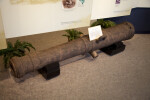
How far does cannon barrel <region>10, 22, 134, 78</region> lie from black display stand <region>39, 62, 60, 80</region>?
0.06 meters

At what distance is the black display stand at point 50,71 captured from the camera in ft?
6.98

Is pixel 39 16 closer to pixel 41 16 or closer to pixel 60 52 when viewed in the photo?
pixel 41 16

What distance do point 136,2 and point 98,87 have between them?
226cm

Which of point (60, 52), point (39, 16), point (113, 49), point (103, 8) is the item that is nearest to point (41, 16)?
point (39, 16)

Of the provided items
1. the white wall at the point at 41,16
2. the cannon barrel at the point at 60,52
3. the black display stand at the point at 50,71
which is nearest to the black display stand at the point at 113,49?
the cannon barrel at the point at 60,52

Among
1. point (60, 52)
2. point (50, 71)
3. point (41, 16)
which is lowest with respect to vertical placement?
point (50, 71)

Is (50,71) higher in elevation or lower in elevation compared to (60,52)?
lower

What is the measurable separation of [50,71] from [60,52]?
0.30 meters

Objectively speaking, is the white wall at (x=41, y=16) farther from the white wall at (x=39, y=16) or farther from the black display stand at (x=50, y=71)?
the black display stand at (x=50, y=71)

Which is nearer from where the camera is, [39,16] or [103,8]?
[39,16]

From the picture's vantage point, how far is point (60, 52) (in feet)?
7.15

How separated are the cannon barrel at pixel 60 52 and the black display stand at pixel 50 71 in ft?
0.21

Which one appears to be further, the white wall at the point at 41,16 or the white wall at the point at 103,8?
the white wall at the point at 103,8

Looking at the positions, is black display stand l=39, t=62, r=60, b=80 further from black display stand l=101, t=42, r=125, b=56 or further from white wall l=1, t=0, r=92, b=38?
black display stand l=101, t=42, r=125, b=56
